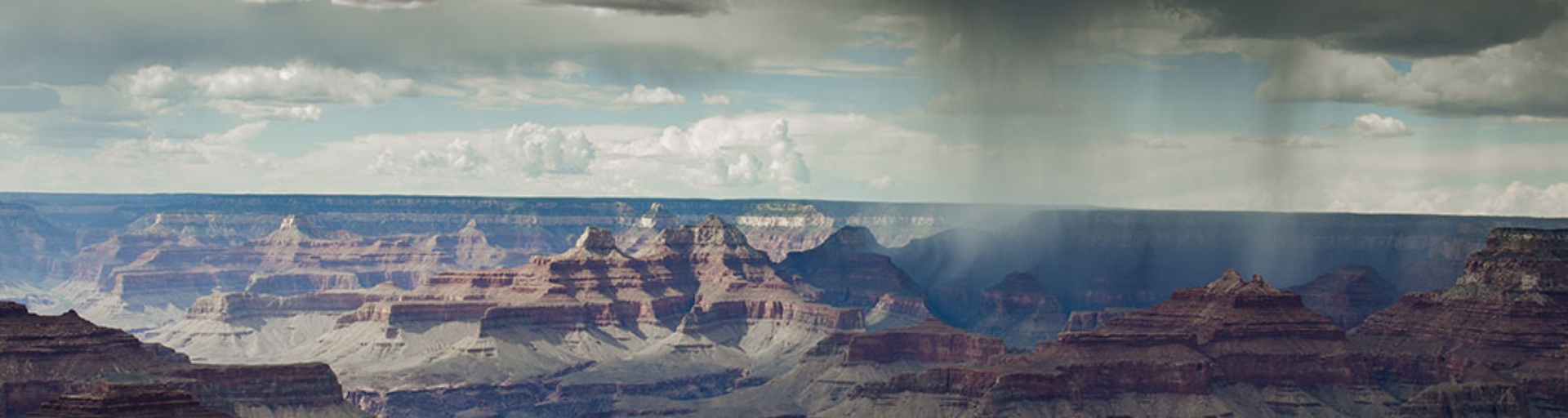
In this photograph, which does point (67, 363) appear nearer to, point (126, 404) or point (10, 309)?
point (10, 309)

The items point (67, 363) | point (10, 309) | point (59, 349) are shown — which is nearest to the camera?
point (67, 363)

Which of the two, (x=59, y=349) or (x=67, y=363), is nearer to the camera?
(x=67, y=363)

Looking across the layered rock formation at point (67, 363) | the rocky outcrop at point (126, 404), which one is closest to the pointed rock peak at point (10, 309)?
the layered rock formation at point (67, 363)

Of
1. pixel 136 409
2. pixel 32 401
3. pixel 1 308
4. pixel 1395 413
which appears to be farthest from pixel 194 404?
pixel 1395 413

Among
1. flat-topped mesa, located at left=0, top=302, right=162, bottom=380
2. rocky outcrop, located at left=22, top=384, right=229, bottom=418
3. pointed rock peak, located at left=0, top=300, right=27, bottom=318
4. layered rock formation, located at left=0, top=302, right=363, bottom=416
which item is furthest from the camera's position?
pointed rock peak, located at left=0, top=300, right=27, bottom=318

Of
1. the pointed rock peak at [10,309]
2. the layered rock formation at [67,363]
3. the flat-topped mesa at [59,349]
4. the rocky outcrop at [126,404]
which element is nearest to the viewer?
the rocky outcrop at [126,404]

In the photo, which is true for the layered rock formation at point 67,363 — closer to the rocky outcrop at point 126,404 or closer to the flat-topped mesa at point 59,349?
the flat-topped mesa at point 59,349

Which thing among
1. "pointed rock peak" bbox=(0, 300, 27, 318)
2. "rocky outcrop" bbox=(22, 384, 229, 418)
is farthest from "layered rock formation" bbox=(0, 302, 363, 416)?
"rocky outcrop" bbox=(22, 384, 229, 418)

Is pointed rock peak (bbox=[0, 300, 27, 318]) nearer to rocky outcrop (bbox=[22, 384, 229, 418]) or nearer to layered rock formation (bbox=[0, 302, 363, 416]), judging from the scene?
layered rock formation (bbox=[0, 302, 363, 416])

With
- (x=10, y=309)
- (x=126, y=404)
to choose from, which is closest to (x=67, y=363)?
(x=10, y=309)

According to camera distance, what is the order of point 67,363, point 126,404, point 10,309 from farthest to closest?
1. point 10,309
2. point 67,363
3. point 126,404

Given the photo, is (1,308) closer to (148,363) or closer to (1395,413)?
(148,363)
